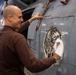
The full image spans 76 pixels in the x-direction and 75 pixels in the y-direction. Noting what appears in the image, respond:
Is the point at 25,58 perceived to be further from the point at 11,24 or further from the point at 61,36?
the point at 61,36

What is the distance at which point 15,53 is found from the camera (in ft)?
11.5

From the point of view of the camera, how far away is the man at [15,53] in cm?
336

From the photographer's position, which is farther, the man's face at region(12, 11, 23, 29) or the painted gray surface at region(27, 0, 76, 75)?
the painted gray surface at region(27, 0, 76, 75)

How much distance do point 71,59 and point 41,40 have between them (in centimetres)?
154

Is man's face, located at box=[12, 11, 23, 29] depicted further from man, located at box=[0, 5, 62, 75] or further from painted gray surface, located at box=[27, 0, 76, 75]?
painted gray surface, located at box=[27, 0, 76, 75]

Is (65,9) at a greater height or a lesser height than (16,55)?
greater

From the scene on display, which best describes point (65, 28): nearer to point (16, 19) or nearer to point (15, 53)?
point (16, 19)

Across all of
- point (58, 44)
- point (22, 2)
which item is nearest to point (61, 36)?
point (58, 44)

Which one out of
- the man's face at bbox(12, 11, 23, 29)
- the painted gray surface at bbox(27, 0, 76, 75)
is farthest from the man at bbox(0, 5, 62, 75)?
the painted gray surface at bbox(27, 0, 76, 75)

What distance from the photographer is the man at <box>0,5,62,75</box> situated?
3357mm

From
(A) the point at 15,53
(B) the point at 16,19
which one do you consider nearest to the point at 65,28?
(B) the point at 16,19

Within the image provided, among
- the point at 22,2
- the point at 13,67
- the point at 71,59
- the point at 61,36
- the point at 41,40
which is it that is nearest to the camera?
the point at 13,67

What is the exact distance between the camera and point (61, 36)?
4.37 metres

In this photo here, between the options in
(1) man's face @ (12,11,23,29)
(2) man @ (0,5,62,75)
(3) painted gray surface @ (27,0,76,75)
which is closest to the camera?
(2) man @ (0,5,62,75)
